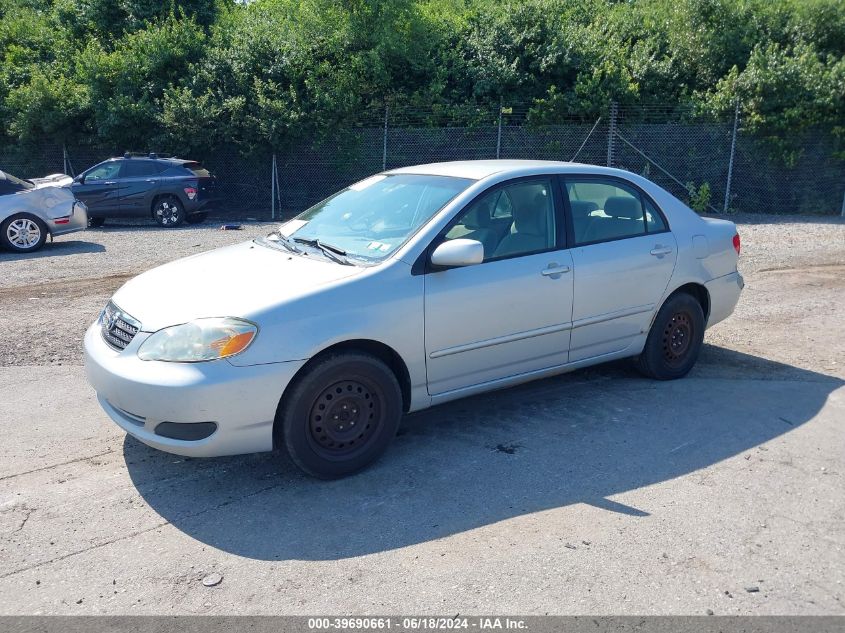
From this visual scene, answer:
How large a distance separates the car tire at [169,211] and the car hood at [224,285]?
1253 centimetres

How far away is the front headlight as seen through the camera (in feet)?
13.6

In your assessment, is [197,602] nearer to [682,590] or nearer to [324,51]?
[682,590]

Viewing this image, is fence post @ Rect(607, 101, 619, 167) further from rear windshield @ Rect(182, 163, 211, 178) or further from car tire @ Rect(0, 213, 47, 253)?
car tire @ Rect(0, 213, 47, 253)

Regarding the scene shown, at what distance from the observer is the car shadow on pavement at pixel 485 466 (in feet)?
13.2

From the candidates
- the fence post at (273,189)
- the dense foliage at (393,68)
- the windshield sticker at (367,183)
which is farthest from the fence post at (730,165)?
the windshield sticker at (367,183)

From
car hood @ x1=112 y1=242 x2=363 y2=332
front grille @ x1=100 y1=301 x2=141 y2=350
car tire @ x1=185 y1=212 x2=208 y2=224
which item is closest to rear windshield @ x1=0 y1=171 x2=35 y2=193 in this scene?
car tire @ x1=185 y1=212 x2=208 y2=224

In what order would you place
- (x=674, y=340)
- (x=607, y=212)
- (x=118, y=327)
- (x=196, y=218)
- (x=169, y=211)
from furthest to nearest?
1. (x=196, y=218)
2. (x=169, y=211)
3. (x=674, y=340)
4. (x=607, y=212)
5. (x=118, y=327)

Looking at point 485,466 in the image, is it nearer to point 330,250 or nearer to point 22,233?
point 330,250

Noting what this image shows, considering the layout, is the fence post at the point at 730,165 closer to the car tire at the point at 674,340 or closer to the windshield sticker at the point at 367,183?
the car tire at the point at 674,340

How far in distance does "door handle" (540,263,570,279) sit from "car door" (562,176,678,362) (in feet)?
0.41

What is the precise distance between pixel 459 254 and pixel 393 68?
1675 centimetres

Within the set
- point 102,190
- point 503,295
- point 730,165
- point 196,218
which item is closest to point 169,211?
point 196,218

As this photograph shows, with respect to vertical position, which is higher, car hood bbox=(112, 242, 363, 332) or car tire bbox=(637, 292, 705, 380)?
car hood bbox=(112, 242, 363, 332)

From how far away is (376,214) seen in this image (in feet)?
17.6
